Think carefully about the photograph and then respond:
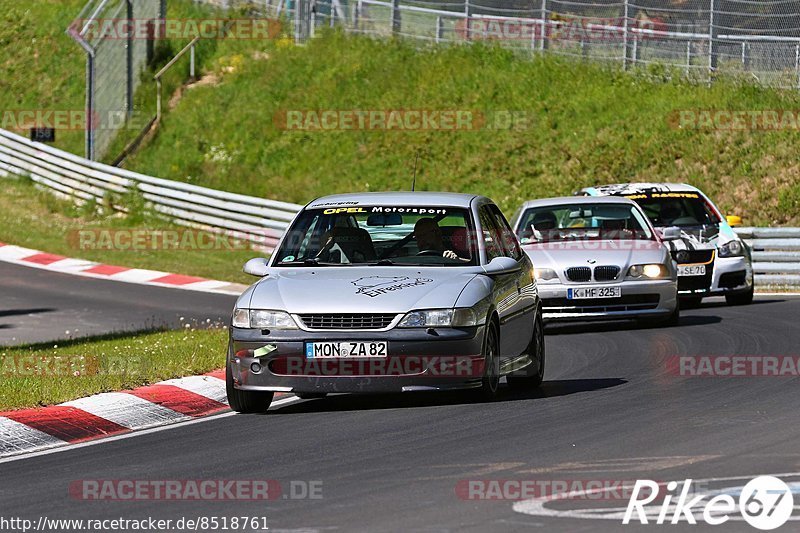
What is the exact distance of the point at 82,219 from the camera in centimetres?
3122

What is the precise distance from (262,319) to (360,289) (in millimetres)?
666

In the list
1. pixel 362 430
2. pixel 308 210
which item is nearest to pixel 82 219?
pixel 308 210

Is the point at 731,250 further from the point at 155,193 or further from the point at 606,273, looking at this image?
the point at 155,193

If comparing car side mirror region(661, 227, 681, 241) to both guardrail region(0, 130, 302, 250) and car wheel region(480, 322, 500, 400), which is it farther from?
guardrail region(0, 130, 302, 250)

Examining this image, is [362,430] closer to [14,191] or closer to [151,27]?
[14,191]

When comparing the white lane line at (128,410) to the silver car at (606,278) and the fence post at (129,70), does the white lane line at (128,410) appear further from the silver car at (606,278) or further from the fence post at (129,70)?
the fence post at (129,70)

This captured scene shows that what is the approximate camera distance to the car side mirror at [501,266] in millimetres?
10914

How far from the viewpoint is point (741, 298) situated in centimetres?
1991

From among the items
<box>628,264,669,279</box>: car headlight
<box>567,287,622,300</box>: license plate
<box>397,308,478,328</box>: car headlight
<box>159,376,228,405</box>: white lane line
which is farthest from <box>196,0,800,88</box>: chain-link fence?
<box>397,308,478,328</box>: car headlight

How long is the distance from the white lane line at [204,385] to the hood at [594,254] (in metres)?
5.60

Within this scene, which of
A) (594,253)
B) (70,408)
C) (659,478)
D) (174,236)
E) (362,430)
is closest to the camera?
(659,478)

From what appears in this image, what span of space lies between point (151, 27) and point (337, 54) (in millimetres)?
4652

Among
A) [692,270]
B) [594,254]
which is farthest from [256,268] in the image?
[692,270]

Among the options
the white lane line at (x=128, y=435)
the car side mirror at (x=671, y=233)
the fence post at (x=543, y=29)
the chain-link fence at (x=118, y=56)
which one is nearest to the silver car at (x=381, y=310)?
the white lane line at (x=128, y=435)
